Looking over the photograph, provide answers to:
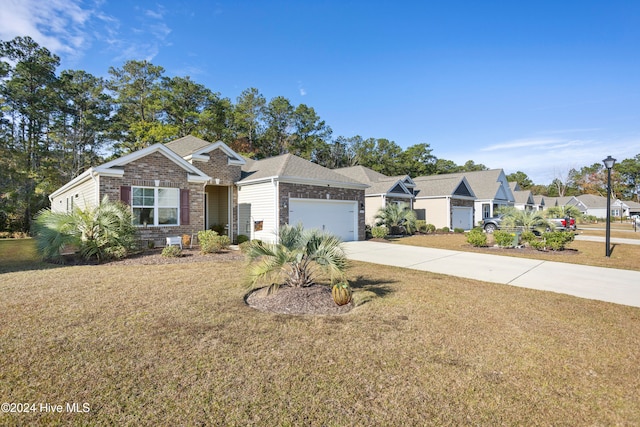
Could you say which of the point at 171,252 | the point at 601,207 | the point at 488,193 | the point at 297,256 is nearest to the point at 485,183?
the point at 488,193

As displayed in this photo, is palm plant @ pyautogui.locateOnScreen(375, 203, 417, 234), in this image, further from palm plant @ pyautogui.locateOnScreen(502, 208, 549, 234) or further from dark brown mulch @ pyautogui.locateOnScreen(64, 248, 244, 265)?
dark brown mulch @ pyautogui.locateOnScreen(64, 248, 244, 265)

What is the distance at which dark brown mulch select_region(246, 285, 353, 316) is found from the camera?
17.7ft

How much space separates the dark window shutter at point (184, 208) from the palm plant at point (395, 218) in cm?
1300

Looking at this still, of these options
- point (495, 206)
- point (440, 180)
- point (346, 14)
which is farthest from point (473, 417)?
point (495, 206)

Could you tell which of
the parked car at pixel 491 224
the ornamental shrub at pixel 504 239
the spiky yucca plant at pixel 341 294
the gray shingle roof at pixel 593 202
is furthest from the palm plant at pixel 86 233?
the gray shingle roof at pixel 593 202

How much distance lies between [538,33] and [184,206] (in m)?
16.9

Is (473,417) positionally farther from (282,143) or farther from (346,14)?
(282,143)

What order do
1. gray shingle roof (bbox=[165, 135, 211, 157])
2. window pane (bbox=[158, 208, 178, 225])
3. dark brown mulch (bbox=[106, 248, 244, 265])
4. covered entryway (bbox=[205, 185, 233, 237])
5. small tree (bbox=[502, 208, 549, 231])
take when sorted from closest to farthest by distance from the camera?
1. dark brown mulch (bbox=[106, 248, 244, 265])
2. window pane (bbox=[158, 208, 178, 225])
3. gray shingle roof (bbox=[165, 135, 211, 157])
4. small tree (bbox=[502, 208, 549, 231])
5. covered entryway (bbox=[205, 185, 233, 237])

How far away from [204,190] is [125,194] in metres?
3.56

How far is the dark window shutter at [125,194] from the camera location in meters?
12.0

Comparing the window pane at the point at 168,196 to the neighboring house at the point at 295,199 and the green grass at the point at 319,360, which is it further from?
the green grass at the point at 319,360

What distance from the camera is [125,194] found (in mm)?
12117

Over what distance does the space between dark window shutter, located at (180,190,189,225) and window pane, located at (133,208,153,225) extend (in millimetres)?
1193

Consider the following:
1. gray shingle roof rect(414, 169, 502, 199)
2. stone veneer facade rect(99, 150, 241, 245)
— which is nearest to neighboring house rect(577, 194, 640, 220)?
gray shingle roof rect(414, 169, 502, 199)
